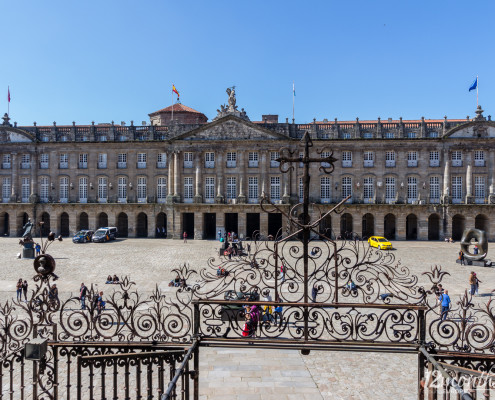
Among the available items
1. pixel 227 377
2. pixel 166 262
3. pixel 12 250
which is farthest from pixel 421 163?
pixel 12 250

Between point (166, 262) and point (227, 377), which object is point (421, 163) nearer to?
point (166, 262)

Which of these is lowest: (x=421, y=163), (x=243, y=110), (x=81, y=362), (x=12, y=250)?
(x=12, y=250)

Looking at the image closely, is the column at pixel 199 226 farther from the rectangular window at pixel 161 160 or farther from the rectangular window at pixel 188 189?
the rectangular window at pixel 161 160

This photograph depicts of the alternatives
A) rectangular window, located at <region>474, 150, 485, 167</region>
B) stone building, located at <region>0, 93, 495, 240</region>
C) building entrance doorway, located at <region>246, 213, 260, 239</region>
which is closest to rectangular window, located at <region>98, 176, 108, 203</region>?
stone building, located at <region>0, 93, 495, 240</region>

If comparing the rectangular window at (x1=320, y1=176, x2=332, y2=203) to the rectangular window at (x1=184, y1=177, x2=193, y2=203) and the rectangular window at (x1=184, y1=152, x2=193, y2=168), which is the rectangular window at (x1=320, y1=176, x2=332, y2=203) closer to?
the rectangular window at (x1=184, y1=177, x2=193, y2=203)

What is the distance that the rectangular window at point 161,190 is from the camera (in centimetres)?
4431

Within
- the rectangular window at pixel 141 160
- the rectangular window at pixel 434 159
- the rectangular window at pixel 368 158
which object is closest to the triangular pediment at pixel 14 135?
the rectangular window at pixel 141 160

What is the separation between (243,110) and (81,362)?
131ft

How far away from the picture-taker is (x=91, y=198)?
147ft

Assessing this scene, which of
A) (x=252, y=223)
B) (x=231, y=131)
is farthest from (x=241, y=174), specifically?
(x=252, y=223)

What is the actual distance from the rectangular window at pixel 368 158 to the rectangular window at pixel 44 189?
38535 millimetres

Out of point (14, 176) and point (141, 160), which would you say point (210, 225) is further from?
point (14, 176)

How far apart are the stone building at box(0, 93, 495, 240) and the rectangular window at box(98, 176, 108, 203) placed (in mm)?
177

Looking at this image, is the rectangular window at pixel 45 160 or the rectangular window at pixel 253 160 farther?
the rectangular window at pixel 45 160
